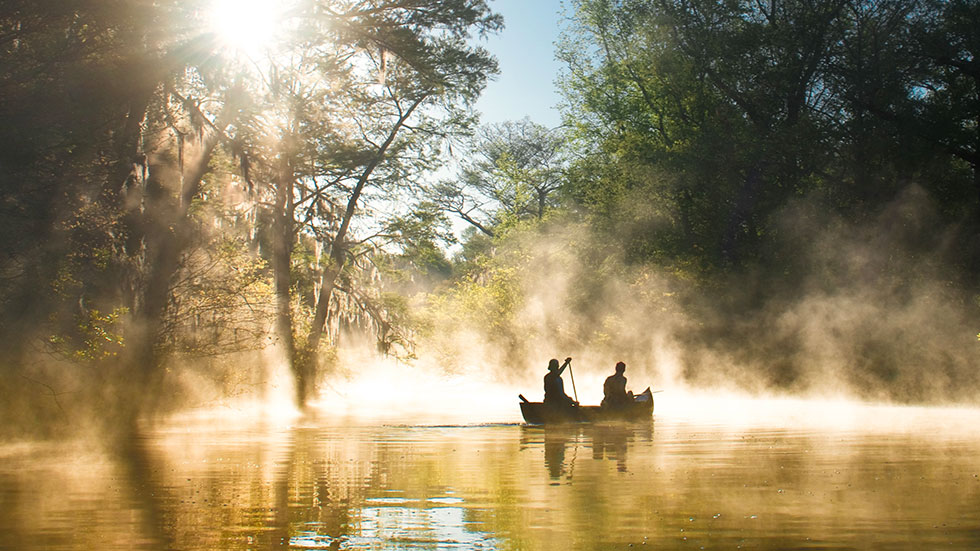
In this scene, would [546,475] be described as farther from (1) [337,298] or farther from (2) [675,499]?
(1) [337,298]

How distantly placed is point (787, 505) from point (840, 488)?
1.31 metres

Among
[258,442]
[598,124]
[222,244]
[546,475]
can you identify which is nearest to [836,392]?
[598,124]

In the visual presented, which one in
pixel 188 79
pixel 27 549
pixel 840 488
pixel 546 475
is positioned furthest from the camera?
pixel 188 79

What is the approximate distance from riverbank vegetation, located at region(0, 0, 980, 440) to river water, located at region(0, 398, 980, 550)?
149 inches

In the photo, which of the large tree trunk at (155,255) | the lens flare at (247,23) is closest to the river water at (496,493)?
the large tree trunk at (155,255)

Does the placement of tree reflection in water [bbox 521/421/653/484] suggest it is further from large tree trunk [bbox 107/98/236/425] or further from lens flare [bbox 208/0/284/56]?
lens flare [bbox 208/0/284/56]

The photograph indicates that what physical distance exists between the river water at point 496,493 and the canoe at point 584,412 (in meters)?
3.39

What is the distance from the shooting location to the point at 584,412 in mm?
20453

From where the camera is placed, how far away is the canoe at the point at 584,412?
19.9 meters

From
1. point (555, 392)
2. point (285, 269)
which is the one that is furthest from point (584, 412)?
point (285, 269)

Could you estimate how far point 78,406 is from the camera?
1705 cm

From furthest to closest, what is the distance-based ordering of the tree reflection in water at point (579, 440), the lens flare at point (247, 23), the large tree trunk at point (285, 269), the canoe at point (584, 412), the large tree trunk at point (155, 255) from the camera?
the large tree trunk at point (285, 269) → the canoe at point (584, 412) → the large tree trunk at point (155, 255) → the lens flare at point (247, 23) → the tree reflection in water at point (579, 440)

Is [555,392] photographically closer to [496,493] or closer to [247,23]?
[247,23]

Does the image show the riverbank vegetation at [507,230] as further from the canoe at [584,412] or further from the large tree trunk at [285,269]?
the canoe at [584,412]
